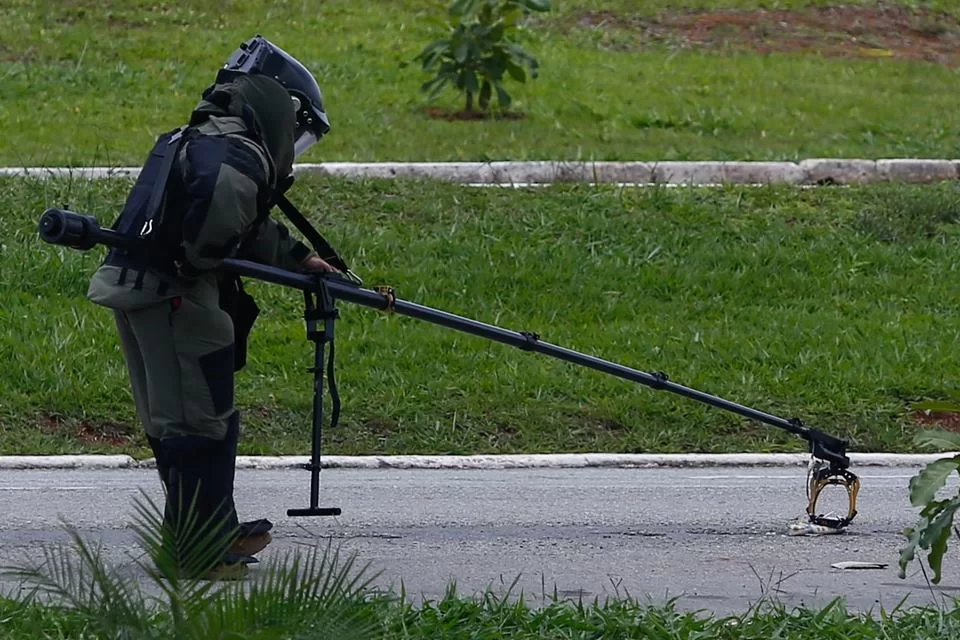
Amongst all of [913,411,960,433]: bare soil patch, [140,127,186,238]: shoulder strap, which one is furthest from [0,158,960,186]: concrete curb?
[140,127,186,238]: shoulder strap

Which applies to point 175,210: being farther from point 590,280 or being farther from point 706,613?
point 590,280

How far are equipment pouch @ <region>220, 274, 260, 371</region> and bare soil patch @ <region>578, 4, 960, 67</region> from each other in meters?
13.2

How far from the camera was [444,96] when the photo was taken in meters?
A: 14.6

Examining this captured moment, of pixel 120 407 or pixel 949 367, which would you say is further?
pixel 949 367

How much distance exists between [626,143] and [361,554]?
318 inches

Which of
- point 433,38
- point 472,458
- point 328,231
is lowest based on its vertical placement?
→ point 472,458

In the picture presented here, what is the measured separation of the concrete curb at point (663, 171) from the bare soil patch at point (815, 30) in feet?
18.3

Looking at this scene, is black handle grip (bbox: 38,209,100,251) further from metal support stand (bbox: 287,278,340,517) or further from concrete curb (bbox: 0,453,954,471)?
concrete curb (bbox: 0,453,954,471)

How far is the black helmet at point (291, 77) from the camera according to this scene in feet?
16.3

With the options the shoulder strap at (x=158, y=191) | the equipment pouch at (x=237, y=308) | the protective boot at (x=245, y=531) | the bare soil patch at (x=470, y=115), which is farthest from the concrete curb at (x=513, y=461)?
the bare soil patch at (x=470, y=115)

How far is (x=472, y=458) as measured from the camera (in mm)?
7289

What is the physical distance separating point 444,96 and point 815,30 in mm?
5777

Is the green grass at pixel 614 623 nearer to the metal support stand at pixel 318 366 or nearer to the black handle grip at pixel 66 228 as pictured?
the metal support stand at pixel 318 366

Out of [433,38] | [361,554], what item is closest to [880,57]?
[433,38]
